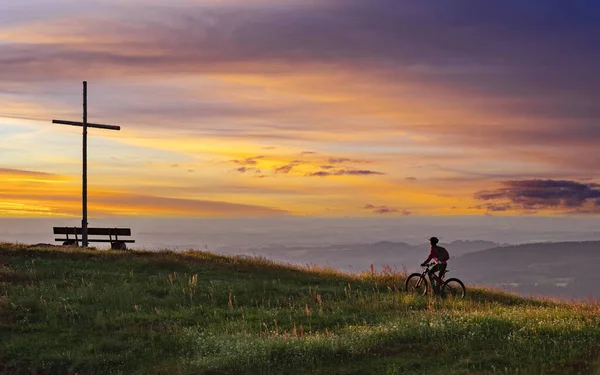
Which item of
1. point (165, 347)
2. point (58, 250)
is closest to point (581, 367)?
point (165, 347)

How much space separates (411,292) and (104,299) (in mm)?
11965

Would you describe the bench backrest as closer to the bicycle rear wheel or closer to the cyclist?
the bicycle rear wheel

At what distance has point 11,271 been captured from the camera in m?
30.7

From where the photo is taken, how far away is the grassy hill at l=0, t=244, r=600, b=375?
627 inches

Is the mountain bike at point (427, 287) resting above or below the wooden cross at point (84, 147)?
below

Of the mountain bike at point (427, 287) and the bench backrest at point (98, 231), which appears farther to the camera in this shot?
the bench backrest at point (98, 231)

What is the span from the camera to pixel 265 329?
20281mm

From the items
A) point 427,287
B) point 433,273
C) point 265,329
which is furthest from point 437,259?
point 265,329

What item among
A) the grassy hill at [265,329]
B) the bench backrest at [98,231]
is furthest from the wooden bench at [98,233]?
the grassy hill at [265,329]

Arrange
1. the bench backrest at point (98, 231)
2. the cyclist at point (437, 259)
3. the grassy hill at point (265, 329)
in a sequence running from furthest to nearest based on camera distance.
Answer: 1. the bench backrest at point (98, 231)
2. the cyclist at point (437, 259)
3. the grassy hill at point (265, 329)

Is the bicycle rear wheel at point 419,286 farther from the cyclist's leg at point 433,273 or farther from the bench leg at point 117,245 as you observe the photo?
the bench leg at point 117,245

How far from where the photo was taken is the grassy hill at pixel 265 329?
52.3 ft

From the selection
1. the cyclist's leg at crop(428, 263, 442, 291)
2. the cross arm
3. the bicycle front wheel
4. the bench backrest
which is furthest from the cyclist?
the cross arm

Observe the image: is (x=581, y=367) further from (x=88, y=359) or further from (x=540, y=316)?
(x=88, y=359)
